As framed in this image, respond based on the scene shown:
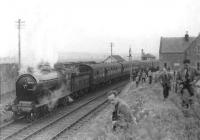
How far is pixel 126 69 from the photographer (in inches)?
1542

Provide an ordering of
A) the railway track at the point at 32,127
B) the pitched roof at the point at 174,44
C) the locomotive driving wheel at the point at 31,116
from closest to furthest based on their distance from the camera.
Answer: the railway track at the point at 32,127 → the locomotive driving wheel at the point at 31,116 → the pitched roof at the point at 174,44

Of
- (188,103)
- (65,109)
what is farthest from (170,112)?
(65,109)

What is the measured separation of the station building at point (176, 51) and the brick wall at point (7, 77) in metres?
25.2

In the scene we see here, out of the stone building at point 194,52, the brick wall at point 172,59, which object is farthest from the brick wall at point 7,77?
the brick wall at point 172,59

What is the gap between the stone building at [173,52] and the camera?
46.2 m

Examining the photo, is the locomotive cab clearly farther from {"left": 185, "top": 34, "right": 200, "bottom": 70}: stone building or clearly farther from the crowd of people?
{"left": 185, "top": 34, "right": 200, "bottom": 70}: stone building

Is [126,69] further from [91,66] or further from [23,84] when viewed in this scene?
[23,84]

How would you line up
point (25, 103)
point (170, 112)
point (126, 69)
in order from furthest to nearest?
point (126, 69) → point (25, 103) → point (170, 112)

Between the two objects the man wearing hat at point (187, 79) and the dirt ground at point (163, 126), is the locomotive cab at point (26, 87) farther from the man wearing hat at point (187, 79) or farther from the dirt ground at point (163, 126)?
the man wearing hat at point (187, 79)

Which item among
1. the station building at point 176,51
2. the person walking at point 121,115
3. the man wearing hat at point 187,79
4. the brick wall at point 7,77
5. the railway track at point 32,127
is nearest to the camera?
the person walking at point 121,115

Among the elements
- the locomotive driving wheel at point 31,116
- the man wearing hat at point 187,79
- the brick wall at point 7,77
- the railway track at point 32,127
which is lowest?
the railway track at point 32,127

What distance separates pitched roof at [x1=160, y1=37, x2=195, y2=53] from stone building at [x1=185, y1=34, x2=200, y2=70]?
1348 millimetres

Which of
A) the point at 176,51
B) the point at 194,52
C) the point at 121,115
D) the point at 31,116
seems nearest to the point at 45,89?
the point at 31,116

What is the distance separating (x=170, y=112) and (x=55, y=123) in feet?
20.1
